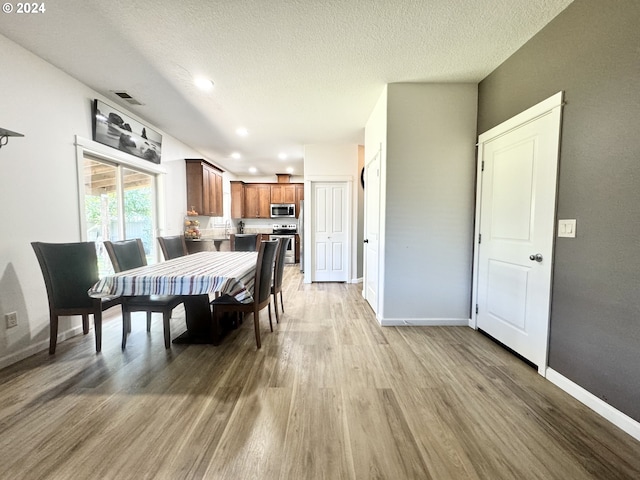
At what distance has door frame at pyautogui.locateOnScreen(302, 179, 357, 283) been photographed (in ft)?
14.8

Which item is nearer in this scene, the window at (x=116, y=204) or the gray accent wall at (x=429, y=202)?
the gray accent wall at (x=429, y=202)

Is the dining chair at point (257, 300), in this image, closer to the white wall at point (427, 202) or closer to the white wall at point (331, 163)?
the white wall at point (427, 202)

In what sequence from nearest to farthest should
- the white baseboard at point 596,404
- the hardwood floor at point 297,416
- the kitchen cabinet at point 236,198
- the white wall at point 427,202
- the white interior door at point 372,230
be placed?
the hardwood floor at point 297,416 → the white baseboard at point 596,404 → the white wall at point 427,202 → the white interior door at point 372,230 → the kitchen cabinet at point 236,198

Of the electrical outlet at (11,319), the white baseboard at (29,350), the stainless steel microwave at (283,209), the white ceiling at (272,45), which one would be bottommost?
the white baseboard at (29,350)

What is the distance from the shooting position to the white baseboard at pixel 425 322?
109 inches

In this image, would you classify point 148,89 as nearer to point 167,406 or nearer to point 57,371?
point 57,371

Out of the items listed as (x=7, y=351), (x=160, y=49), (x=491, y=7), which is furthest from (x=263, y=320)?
(x=491, y=7)

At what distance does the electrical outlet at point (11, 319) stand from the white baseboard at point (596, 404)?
4114mm

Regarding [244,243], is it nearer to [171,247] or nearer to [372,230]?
[171,247]

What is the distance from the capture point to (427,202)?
105 inches

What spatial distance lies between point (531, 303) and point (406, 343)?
1044 millimetres

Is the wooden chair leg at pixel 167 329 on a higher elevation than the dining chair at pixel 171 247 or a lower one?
lower

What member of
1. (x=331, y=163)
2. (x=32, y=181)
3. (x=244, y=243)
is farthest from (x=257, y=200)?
(x=32, y=181)

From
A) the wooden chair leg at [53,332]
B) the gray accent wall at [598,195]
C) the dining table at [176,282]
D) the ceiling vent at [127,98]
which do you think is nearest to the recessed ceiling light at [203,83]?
the ceiling vent at [127,98]
